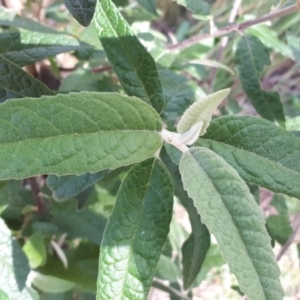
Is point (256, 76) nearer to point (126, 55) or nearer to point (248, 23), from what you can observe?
point (248, 23)

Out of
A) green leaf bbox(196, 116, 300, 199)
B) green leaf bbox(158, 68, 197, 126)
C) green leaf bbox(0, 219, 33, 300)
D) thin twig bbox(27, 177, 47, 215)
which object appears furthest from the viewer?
thin twig bbox(27, 177, 47, 215)

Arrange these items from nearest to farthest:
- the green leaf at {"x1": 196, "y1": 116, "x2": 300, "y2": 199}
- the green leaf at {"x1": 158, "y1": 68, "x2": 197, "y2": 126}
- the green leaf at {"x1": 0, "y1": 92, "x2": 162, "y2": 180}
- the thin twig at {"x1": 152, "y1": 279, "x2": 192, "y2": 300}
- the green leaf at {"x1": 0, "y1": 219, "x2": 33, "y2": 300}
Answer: the green leaf at {"x1": 0, "y1": 92, "x2": 162, "y2": 180}
the green leaf at {"x1": 196, "y1": 116, "x2": 300, "y2": 199}
the green leaf at {"x1": 0, "y1": 219, "x2": 33, "y2": 300}
the green leaf at {"x1": 158, "y1": 68, "x2": 197, "y2": 126}
the thin twig at {"x1": 152, "y1": 279, "x2": 192, "y2": 300}

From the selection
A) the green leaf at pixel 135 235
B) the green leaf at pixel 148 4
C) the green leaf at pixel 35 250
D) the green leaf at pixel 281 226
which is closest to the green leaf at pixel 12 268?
the green leaf at pixel 35 250

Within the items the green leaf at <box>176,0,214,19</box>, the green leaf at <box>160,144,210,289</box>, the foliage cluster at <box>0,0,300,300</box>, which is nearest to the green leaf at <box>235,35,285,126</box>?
the foliage cluster at <box>0,0,300,300</box>

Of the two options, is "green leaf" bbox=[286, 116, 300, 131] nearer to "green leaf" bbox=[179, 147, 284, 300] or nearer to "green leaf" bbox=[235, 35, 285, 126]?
"green leaf" bbox=[235, 35, 285, 126]

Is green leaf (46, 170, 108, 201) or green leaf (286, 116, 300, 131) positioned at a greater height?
green leaf (286, 116, 300, 131)

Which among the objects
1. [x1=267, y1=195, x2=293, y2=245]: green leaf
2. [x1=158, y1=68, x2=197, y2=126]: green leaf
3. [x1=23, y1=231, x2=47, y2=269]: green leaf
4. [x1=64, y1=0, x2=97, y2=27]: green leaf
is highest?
[x1=64, y1=0, x2=97, y2=27]: green leaf

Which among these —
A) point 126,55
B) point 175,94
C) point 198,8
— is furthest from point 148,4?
point 126,55

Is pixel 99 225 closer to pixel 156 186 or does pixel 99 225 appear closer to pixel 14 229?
pixel 14 229
